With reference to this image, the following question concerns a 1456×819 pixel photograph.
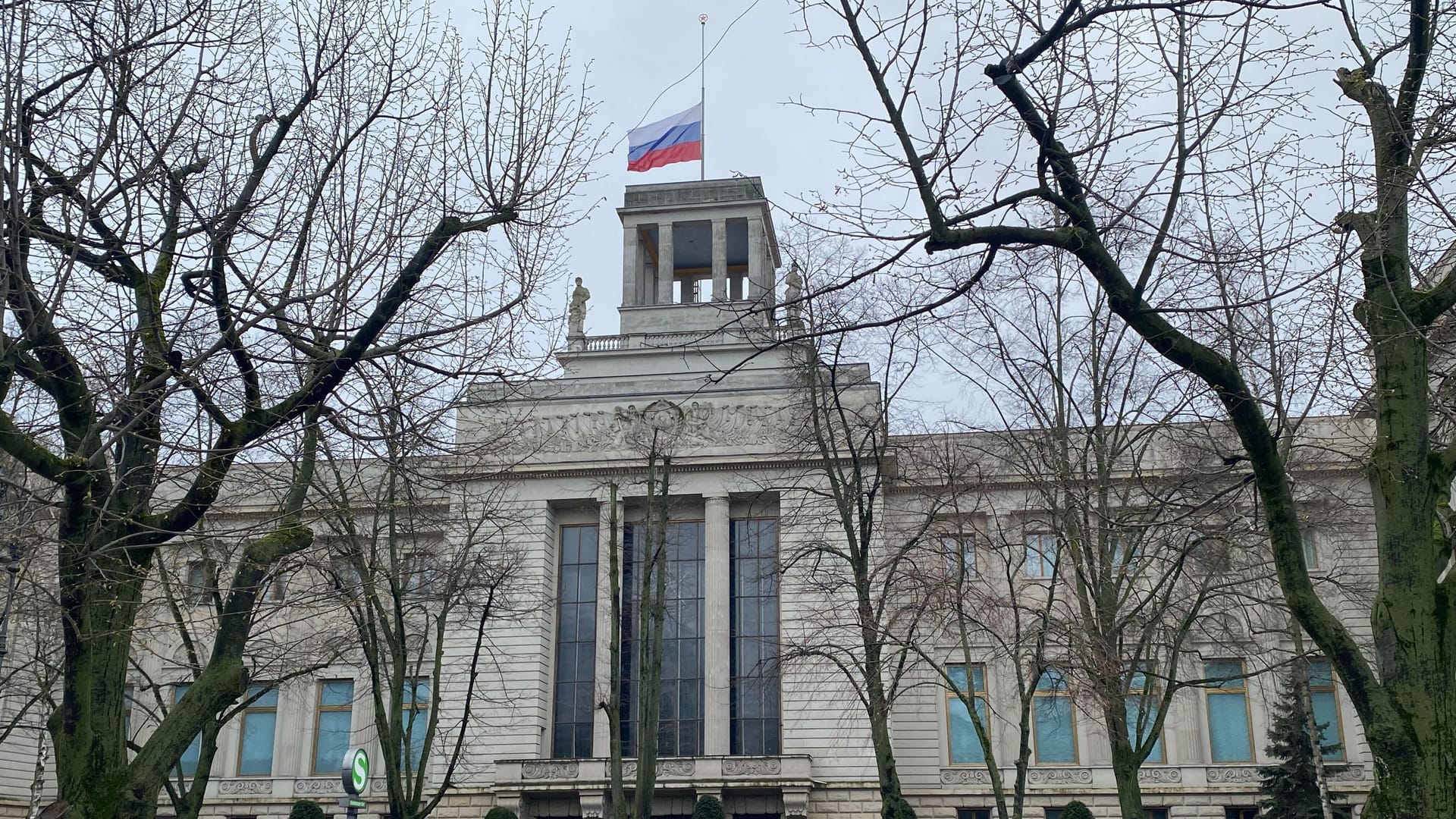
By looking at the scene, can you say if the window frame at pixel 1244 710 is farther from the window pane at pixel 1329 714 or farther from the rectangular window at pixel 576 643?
the rectangular window at pixel 576 643

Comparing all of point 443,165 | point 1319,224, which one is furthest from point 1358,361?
point 443,165

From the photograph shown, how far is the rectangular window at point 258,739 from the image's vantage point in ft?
135

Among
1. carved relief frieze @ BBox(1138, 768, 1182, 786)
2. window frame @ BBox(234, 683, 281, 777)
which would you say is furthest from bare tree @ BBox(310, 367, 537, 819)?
carved relief frieze @ BBox(1138, 768, 1182, 786)

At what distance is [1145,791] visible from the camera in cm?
3684

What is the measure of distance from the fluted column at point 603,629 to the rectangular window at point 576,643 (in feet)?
1.14

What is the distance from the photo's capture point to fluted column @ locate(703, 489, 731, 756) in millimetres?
37781

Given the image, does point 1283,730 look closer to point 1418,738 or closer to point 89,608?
point 1418,738

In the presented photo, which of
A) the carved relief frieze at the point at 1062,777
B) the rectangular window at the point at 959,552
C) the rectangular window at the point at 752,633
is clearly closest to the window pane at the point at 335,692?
the rectangular window at the point at 752,633

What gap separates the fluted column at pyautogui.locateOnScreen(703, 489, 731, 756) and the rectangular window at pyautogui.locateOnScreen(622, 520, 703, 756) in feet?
1.07

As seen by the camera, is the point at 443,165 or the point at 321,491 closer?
the point at 443,165

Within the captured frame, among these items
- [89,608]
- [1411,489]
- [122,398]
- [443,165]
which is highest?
[443,165]

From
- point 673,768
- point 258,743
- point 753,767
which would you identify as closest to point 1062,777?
point 753,767

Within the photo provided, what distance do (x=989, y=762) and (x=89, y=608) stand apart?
694 inches

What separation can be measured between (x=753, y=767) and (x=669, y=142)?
2049cm
